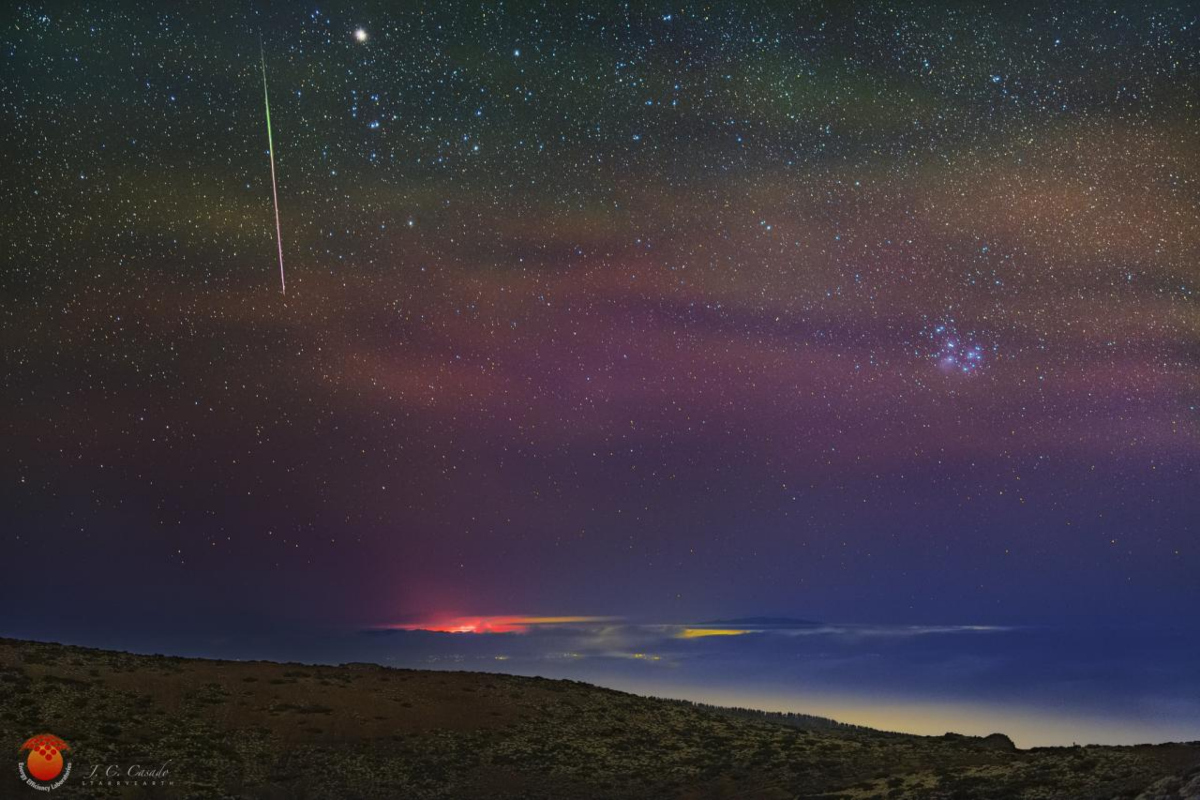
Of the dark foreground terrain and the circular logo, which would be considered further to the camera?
the dark foreground terrain

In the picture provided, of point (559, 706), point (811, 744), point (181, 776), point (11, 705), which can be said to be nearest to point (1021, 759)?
point (811, 744)

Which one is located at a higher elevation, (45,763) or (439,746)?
(439,746)

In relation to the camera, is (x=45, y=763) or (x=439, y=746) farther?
(x=439, y=746)

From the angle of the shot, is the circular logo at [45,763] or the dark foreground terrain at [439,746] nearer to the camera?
the circular logo at [45,763]

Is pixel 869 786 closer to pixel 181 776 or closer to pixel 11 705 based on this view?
pixel 181 776
